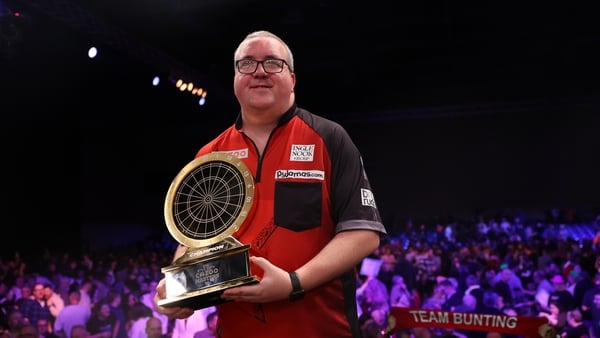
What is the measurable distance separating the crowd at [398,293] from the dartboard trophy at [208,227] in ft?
13.8

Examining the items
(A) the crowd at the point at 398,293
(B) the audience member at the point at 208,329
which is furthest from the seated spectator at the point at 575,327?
(B) the audience member at the point at 208,329

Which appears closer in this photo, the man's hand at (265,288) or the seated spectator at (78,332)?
the man's hand at (265,288)

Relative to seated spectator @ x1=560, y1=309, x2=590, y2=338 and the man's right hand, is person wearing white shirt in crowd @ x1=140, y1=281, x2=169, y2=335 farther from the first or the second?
the man's right hand

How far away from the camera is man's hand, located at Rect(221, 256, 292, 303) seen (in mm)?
1316

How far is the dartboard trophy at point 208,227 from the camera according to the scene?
4.42 feet

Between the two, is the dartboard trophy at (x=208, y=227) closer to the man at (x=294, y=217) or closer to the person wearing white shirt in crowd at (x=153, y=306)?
the man at (x=294, y=217)

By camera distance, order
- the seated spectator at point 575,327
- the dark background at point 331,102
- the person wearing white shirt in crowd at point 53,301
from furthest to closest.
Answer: the dark background at point 331,102 → the person wearing white shirt in crowd at point 53,301 → the seated spectator at point 575,327

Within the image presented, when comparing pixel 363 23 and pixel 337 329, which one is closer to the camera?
pixel 337 329

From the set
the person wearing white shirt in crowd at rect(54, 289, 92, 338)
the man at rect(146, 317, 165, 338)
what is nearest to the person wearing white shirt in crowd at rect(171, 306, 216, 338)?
the man at rect(146, 317, 165, 338)

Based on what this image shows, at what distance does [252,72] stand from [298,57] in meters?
13.4

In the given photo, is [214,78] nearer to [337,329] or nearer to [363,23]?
[363,23]

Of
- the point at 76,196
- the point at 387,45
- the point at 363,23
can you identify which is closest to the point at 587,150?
the point at 387,45

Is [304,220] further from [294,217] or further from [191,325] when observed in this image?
[191,325]

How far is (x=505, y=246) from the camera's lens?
12.8 meters
